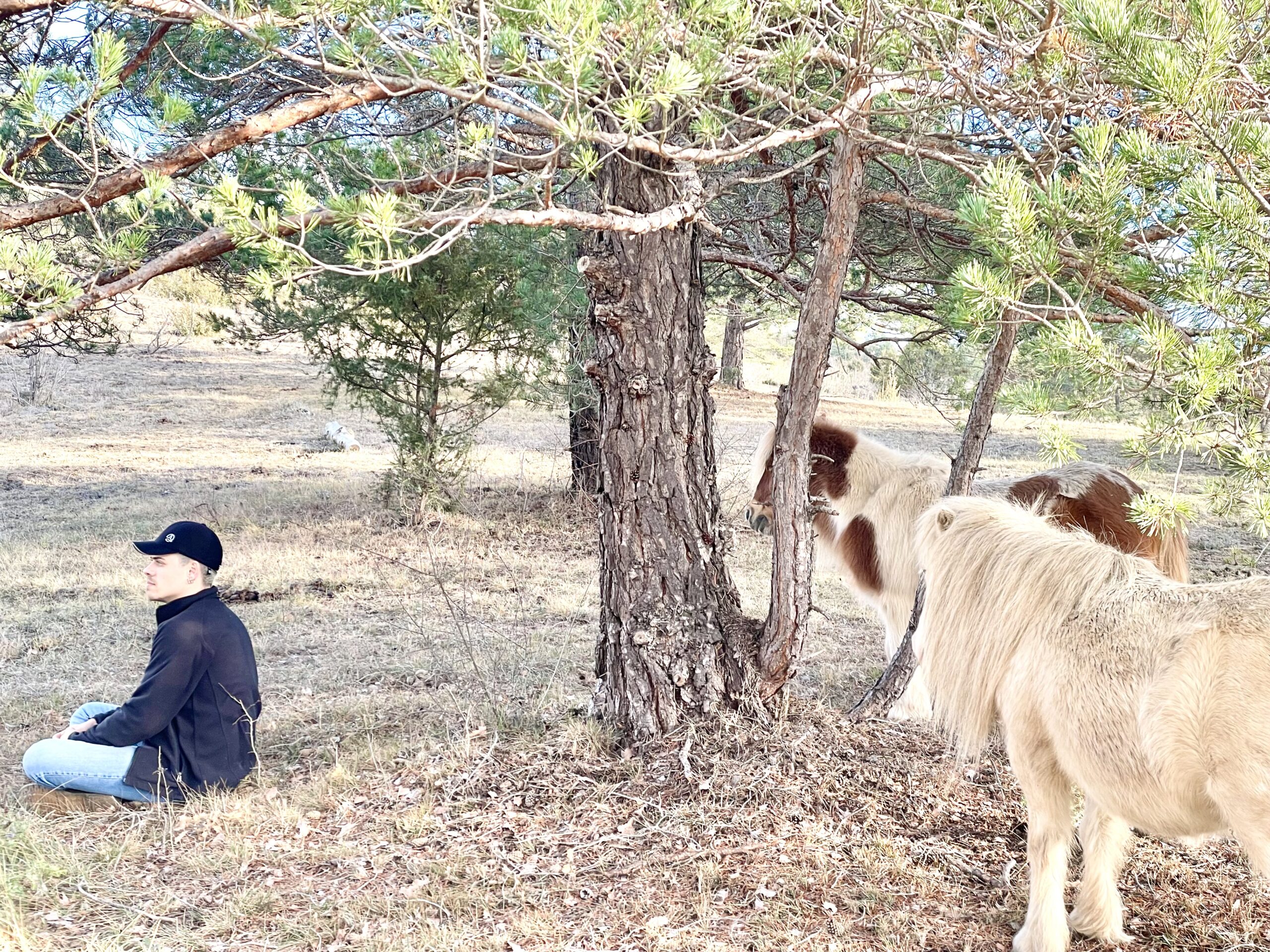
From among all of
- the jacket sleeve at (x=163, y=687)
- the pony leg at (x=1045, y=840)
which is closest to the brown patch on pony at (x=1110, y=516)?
the pony leg at (x=1045, y=840)

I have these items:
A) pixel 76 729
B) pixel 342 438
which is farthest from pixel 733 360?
pixel 76 729

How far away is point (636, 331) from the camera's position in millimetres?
4449

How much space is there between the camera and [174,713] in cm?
434

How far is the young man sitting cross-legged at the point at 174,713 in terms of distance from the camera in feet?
14.1

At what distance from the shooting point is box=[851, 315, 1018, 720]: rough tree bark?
485 centimetres

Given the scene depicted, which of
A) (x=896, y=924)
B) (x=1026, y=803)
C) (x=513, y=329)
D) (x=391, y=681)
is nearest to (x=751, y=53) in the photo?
(x=1026, y=803)

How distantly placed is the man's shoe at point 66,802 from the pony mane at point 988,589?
12.1 ft

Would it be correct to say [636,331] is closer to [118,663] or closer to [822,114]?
[822,114]

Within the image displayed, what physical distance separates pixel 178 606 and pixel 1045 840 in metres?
3.74

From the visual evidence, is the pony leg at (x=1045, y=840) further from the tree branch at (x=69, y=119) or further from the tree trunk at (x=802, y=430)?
the tree branch at (x=69, y=119)

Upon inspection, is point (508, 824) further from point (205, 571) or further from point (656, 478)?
point (205, 571)

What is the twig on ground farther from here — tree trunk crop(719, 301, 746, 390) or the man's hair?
tree trunk crop(719, 301, 746, 390)

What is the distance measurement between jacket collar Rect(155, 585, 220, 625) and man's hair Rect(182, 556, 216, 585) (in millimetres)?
48

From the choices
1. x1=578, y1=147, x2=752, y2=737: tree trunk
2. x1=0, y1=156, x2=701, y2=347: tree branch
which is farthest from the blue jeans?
x1=578, y1=147, x2=752, y2=737: tree trunk
